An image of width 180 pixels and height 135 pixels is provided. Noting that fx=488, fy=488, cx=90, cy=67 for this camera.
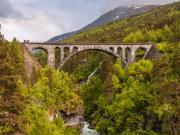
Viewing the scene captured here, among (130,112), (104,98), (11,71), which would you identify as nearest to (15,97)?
(11,71)

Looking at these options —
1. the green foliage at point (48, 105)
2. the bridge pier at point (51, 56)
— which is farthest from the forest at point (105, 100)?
the bridge pier at point (51, 56)

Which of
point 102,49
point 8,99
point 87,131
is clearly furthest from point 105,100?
point 8,99

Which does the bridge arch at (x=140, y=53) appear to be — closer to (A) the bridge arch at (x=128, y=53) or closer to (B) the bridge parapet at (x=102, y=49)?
(B) the bridge parapet at (x=102, y=49)

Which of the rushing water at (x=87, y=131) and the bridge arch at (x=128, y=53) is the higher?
the bridge arch at (x=128, y=53)

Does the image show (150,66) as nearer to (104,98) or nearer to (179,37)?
(104,98)

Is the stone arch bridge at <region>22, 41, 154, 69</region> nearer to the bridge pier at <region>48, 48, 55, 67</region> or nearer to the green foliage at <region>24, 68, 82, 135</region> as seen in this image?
the bridge pier at <region>48, 48, 55, 67</region>

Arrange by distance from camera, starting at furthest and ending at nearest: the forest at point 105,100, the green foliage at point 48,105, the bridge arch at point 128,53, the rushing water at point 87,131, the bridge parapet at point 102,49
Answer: the bridge arch at point 128,53
the bridge parapet at point 102,49
the rushing water at point 87,131
the green foliage at point 48,105
the forest at point 105,100

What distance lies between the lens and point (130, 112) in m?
70.2

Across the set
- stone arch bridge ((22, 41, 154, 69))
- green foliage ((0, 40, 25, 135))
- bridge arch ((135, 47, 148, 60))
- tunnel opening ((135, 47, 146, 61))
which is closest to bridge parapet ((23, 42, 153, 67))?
stone arch bridge ((22, 41, 154, 69))

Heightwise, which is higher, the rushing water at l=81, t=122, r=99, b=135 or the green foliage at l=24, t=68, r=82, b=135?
the green foliage at l=24, t=68, r=82, b=135

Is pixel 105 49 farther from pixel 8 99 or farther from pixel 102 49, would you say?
pixel 8 99

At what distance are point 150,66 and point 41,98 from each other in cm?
2264

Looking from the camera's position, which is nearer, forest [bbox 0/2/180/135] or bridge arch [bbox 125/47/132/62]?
forest [bbox 0/2/180/135]

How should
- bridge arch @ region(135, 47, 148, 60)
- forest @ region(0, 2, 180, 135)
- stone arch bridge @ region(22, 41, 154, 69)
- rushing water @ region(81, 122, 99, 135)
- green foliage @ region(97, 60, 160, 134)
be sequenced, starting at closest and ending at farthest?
1. forest @ region(0, 2, 180, 135)
2. green foliage @ region(97, 60, 160, 134)
3. rushing water @ region(81, 122, 99, 135)
4. stone arch bridge @ region(22, 41, 154, 69)
5. bridge arch @ region(135, 47, 148, 60)
